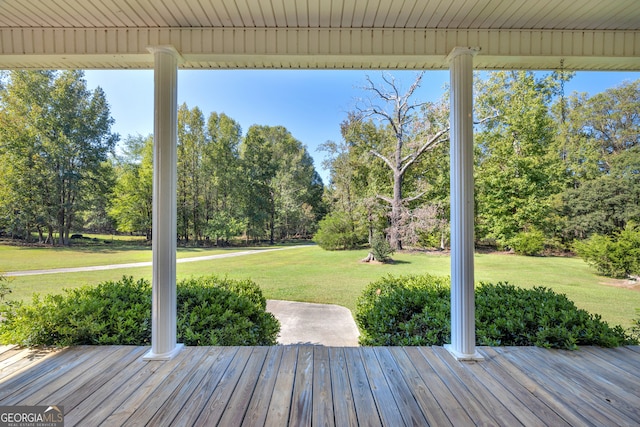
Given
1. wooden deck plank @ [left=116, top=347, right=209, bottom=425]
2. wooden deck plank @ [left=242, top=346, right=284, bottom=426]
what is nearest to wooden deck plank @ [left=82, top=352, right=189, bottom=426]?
wooden deck plank @ [left=116, top=347, right=209, bottom=425]

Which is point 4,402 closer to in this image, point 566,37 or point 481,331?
point 481,331

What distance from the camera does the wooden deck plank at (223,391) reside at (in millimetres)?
1296

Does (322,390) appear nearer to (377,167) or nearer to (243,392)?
(243,392)

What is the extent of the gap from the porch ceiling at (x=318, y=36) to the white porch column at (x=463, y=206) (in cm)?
24

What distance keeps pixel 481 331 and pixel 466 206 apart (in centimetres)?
118

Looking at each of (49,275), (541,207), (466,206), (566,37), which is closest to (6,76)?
(49,275)

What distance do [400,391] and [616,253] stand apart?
3.42 metres

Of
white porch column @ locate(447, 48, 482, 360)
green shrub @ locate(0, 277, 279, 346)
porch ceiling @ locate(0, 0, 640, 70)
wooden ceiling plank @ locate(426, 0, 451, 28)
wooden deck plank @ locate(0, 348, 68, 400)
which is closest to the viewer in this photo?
wooden deck plank @ locate(0, 348, 68, 400)

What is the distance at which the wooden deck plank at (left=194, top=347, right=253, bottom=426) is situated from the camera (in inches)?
51.0

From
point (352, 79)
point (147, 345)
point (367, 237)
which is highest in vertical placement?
point (352, 79)

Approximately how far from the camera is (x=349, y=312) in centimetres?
371

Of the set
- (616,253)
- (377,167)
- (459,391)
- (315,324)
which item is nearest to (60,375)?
(315,324)

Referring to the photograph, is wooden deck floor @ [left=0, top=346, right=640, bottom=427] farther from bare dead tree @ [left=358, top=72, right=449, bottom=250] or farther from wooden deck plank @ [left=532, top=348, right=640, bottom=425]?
bare dead tree @ [left=358, top=72, right=449, bottom=250]

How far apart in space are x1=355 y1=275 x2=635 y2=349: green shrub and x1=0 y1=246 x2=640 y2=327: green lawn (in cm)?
85
